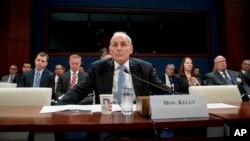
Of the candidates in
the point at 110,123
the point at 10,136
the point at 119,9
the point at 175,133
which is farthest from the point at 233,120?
the point at 119,9

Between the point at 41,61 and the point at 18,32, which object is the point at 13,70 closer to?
the point at 18,32

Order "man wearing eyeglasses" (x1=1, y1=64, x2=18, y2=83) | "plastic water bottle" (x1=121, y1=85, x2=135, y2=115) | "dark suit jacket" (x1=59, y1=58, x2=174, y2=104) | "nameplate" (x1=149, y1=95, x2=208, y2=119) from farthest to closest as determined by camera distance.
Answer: "man wearing eyeglasses" (x1=1, y1=64, x2=18, y2=83) → "dark suit jacket" (x1=59, y1=58, x2=174, y2=104) → "plastic water bottle" (x1=121, y1=85, x2=135, y2=115) → "nameplate" (x1=149, y1=95, x2=208, y2=119)

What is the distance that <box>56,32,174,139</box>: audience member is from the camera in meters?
1.93

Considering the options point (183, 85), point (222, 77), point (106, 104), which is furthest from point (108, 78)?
point (222, 77)

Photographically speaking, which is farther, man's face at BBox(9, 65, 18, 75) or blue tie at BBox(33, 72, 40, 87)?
man's face at BBox(9, 65, 18, 75)

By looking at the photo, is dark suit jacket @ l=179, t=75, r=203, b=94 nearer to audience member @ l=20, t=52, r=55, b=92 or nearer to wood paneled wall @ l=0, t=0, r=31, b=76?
audience member @ l=20, t=52, r=55, b=92

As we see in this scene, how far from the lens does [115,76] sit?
202 centimetres

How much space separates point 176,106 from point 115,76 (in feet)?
2.84

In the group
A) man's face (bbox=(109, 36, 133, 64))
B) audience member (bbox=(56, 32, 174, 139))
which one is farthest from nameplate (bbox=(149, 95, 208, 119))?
man's face (bbox=(109, 36, 133, 64))

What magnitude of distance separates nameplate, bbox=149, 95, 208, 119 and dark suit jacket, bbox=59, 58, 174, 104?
0.64 m

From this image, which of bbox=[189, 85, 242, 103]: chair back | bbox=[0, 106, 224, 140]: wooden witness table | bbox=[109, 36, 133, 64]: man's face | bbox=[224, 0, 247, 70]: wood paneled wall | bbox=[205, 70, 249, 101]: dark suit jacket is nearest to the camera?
bbox=[0, 106, 224, 140]: wooden witness table

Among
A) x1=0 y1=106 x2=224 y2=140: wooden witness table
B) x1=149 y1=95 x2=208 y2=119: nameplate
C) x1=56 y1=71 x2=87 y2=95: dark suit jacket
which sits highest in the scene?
x1=56 y1=71 x2=87 y2=95: dark suit jacket

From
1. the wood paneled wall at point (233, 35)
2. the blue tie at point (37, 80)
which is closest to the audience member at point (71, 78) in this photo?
the blue tie at point (37, 80)

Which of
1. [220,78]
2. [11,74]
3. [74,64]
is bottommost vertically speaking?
[220,78]
